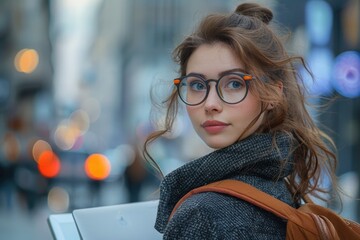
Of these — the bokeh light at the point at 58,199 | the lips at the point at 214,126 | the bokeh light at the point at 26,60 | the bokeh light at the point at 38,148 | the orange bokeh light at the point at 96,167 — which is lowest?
the bokeh light at the point at 58,199

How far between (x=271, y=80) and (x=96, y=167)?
13871 mm

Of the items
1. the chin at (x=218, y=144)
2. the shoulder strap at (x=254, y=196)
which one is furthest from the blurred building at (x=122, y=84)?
the shoulder strap at (x=254, y=196)

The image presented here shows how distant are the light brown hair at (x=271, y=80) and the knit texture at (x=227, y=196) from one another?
4.3 inches

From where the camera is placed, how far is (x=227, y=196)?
5.67 ft

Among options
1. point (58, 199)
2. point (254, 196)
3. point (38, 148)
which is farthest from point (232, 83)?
point (38, 148)

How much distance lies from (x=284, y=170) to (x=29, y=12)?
88.2 ft

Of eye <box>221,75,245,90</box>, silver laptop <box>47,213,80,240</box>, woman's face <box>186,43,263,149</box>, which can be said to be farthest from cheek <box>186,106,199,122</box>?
silver laptop <box>47,213,80,240</box>

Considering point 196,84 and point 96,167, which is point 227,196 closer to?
point 196,84

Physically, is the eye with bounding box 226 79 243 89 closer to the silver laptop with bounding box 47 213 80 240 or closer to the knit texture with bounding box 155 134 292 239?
the knit texture with bounding box 155 134 292 239

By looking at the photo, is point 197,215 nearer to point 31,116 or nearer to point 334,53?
point 334,53

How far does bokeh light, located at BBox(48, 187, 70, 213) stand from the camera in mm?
13748

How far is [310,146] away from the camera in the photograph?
2.07 meters

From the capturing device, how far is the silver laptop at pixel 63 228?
81.3 inches

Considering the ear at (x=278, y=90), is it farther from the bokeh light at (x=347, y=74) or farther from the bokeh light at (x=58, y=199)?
the bokeh light at (x=347, y=74)
